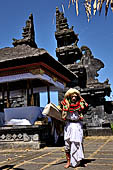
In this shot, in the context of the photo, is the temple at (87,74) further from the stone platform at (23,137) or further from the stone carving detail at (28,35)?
the stone platform at (23,137)

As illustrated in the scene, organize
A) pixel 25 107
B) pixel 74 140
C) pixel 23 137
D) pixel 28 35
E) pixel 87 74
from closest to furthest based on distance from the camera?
pixel 74 140 < pixel 23 137 < pixel 25 107 < pixel 87 74 < pixel 28 35

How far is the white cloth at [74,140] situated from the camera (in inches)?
158

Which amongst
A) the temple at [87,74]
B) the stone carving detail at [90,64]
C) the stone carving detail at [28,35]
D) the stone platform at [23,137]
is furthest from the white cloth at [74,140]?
the stone carving detail at [28,35]

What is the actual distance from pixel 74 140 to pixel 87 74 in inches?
417

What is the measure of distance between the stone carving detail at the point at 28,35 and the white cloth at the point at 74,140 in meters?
12.3

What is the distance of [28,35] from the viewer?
16.2 meters

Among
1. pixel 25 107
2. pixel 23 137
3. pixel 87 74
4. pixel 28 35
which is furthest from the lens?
pixel 28 35

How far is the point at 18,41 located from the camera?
16172 millimetres

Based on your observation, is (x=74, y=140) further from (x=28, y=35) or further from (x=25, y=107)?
(x=28, y=35)

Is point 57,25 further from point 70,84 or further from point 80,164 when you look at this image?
point 80,164

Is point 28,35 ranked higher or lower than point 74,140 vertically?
higher

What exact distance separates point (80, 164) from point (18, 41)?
534 inches

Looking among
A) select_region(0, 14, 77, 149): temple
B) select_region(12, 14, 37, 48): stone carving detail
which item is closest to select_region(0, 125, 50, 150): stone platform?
select_region(0, 14, 77, 149): temple

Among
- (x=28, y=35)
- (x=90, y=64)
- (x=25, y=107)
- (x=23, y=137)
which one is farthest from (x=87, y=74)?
(x=23, y=137)
